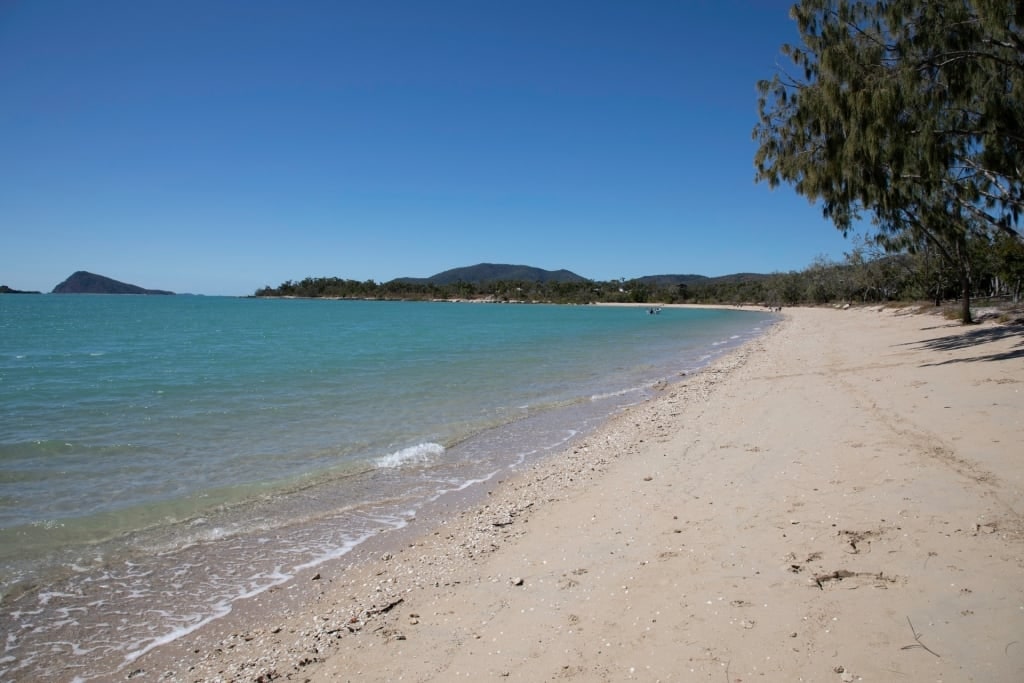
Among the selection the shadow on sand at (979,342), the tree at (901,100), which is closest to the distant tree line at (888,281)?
the shadow on sand at (979,342)

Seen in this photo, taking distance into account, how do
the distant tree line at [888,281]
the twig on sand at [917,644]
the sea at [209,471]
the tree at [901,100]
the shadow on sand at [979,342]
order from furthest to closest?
the distant tree line at [888,281]
the shadow on sand at [979,342]
the tree at [901,100]
the sea at [209,471]
the twig on sand at [917,644]

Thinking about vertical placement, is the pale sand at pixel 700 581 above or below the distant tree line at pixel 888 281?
below

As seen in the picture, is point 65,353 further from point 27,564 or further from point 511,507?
point 511,507

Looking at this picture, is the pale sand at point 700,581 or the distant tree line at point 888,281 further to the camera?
the distant tree line at point 888,281

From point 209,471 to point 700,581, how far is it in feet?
28.0

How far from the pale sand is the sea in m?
0.87

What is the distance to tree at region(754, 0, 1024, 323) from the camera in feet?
41.9

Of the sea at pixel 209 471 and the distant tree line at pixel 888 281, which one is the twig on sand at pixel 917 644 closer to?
the sea at pixel 209 471

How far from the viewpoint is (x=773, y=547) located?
17.4 ft

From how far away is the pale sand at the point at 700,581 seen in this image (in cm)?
378

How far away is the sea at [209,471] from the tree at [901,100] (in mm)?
8544

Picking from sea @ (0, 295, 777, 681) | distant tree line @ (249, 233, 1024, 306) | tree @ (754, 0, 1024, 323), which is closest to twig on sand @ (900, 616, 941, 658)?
sea @ (0, 295, 777, 681)

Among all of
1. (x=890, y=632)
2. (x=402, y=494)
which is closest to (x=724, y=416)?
(x=402, y=494)

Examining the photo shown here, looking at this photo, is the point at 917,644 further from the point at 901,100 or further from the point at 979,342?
the point at 979,342
